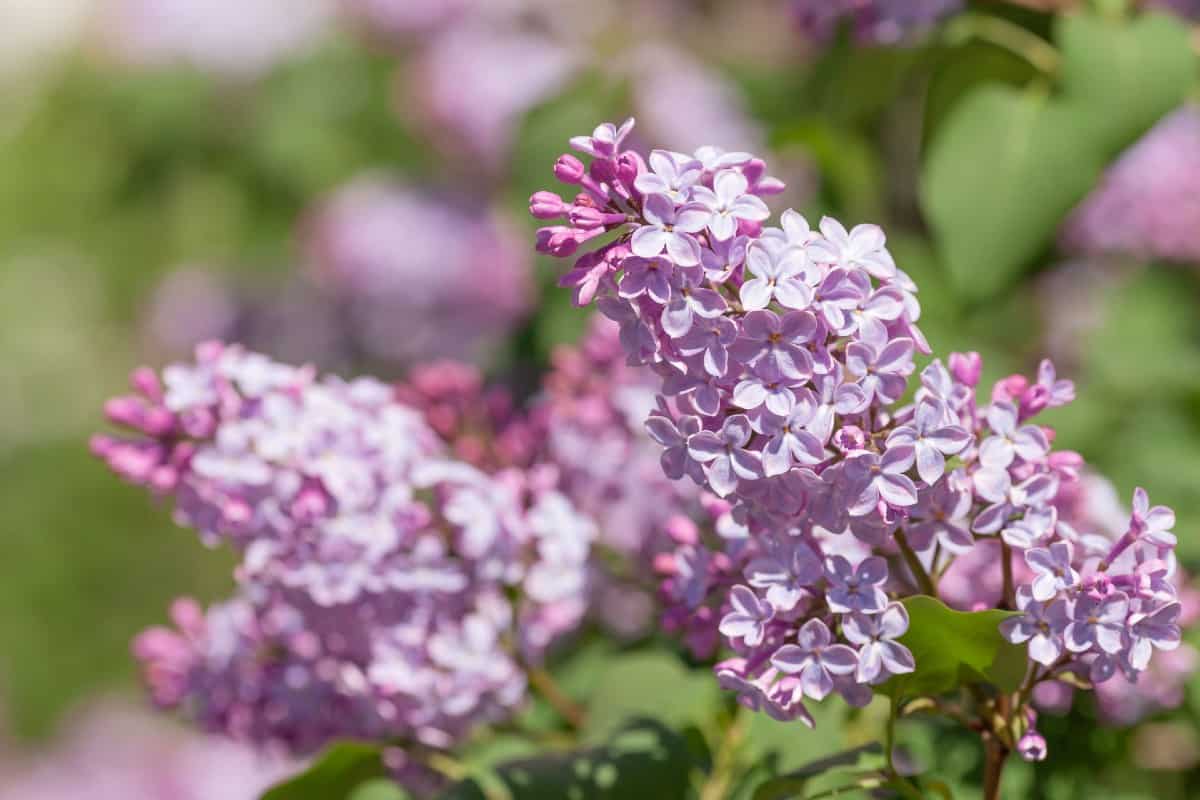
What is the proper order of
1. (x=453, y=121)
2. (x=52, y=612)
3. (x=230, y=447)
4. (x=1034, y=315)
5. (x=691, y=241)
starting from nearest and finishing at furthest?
(x=691, y=241), (x=230, y=447), (x=1034, y=315), (x=453, y=121), (x=52, y=612)

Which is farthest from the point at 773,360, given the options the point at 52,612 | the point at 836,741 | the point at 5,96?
the point at 5,96

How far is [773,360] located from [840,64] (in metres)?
0.63

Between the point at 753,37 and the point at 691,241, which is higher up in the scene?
the point at 753,37

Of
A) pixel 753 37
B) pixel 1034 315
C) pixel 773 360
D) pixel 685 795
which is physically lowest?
pixel 685 795

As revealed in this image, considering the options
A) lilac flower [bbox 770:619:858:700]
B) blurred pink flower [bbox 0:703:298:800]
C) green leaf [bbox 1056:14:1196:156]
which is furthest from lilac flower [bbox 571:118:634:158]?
blurred pink flower [bbox 0:703:298:800]

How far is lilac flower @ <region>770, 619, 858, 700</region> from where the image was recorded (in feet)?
1.93

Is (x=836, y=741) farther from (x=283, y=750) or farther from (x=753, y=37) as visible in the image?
(x=753, y=37)

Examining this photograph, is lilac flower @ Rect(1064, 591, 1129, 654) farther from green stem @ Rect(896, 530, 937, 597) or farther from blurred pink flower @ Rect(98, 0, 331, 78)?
blurred pink flower @ Rect(98, 0, 331, 78)

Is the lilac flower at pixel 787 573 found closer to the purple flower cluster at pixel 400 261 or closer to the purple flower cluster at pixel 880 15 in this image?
the purple flower cluster at pixel 880 15

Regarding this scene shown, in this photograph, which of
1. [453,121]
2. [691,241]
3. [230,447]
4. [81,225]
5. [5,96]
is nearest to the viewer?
[691,241]

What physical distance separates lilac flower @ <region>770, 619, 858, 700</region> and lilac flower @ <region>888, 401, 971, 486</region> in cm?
8

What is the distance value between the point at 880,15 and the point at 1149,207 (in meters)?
0.61

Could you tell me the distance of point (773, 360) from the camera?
0.55 metres

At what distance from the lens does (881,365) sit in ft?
1.88
